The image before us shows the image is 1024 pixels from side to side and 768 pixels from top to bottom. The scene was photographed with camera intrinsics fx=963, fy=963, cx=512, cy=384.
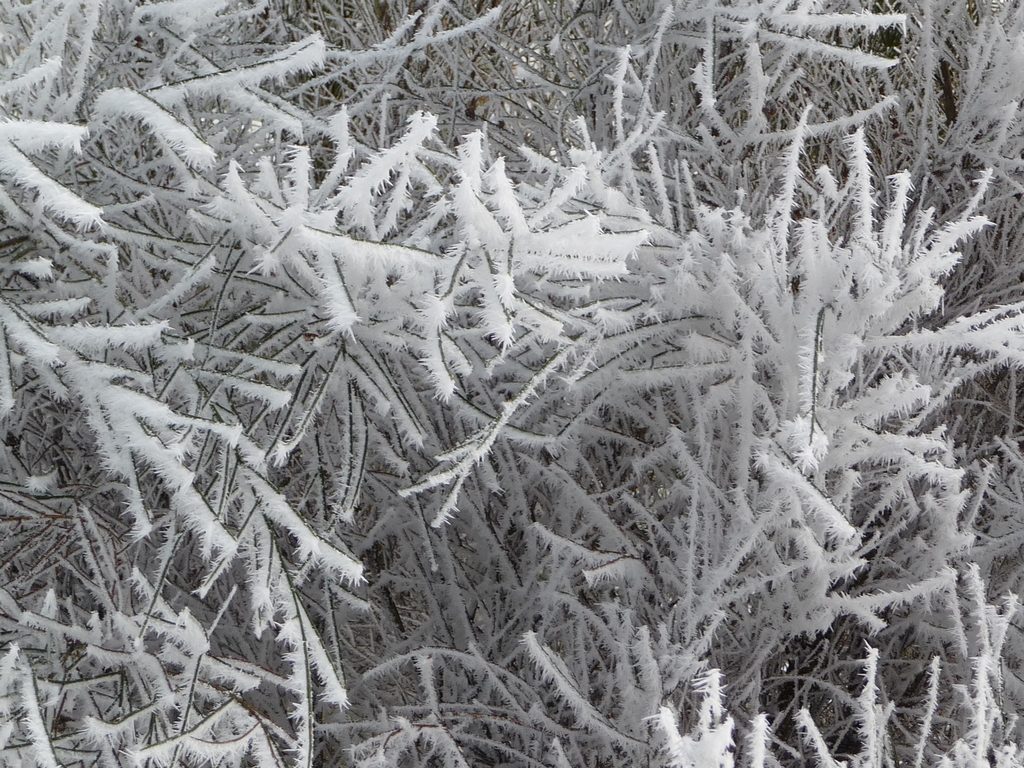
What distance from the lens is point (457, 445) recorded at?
1.93 metres

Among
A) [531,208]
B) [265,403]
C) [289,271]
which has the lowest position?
[265,403]

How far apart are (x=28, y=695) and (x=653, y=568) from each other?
4.36ft

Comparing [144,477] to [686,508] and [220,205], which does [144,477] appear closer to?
[220,205]

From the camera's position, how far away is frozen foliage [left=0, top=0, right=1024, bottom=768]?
167cm

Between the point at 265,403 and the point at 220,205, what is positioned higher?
the point at 220,205

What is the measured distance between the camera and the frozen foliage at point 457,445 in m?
1.67

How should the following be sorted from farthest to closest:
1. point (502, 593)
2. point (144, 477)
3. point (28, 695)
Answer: point (502, 593) < point (144, 477) < point (28, 695)

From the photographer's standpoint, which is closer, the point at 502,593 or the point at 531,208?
the point at 531,208

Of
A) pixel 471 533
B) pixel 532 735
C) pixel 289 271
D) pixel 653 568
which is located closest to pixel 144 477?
pixel 289 271

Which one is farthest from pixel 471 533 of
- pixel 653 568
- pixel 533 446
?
pixel 653 568

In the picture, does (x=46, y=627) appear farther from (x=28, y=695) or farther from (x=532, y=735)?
(x=532, y=735)

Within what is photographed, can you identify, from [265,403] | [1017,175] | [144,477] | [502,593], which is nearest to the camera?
[265,403]

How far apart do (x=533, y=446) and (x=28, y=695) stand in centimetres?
120

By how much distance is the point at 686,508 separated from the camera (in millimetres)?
2242
